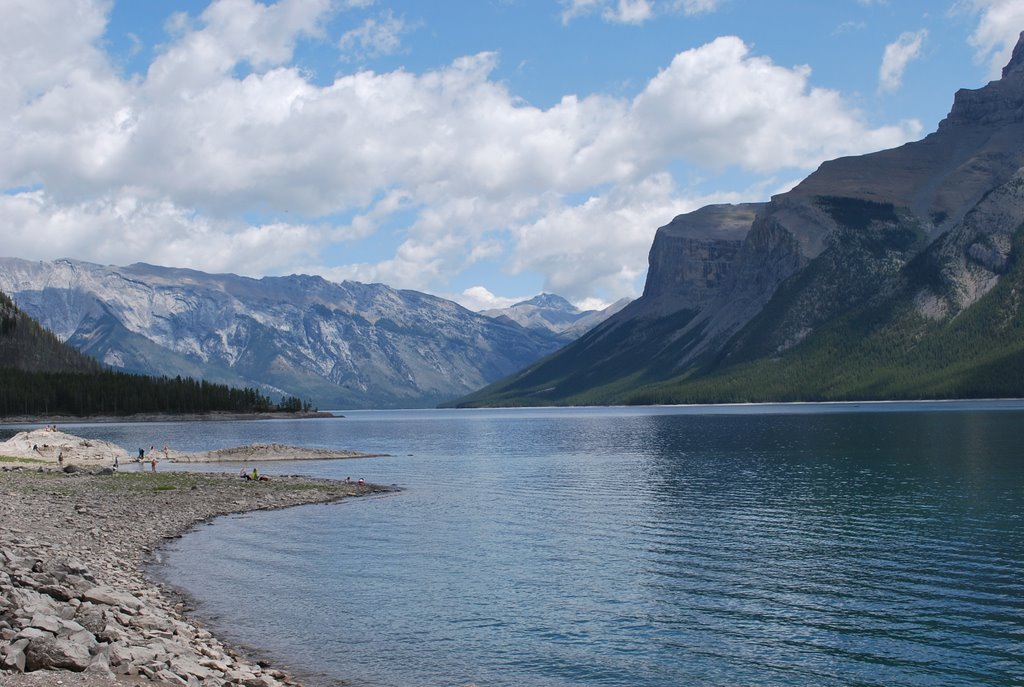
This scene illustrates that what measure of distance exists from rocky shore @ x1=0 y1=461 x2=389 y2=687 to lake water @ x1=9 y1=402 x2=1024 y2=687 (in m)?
2.63

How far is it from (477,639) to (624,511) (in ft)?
116

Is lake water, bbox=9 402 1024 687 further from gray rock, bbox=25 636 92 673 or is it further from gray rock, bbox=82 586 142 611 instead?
gray rock, bbox=25 636 92 673

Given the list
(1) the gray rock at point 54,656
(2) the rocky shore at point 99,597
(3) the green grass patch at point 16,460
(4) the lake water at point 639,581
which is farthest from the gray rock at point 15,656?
(3) the green grass patch at point 16,460

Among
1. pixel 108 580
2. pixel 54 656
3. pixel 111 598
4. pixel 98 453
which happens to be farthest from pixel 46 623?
pixel 98 453

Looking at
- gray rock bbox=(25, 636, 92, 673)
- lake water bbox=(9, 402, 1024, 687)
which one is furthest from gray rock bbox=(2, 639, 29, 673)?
lake water bbox=(9, 402, 1024, 687)

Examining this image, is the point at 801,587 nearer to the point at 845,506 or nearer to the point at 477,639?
the point at 477,639

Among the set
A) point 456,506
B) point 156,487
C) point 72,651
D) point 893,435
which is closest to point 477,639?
point 72,651

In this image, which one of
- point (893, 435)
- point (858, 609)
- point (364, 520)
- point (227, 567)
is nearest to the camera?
point (858, 609)

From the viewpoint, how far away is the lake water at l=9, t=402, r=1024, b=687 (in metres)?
31.7

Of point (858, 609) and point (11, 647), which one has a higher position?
point (11, 647)

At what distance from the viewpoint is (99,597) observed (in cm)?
3294

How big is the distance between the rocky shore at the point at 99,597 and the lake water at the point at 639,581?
263 centimetres

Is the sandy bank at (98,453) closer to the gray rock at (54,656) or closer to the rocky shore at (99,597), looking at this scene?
the rocky shore at (99,597)

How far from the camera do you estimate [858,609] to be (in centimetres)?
3762
